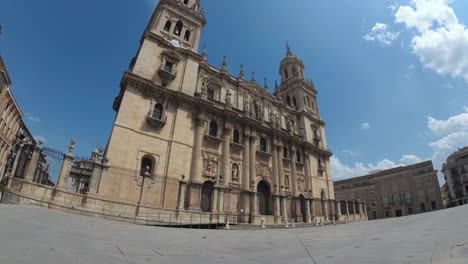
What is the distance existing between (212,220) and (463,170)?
180ft

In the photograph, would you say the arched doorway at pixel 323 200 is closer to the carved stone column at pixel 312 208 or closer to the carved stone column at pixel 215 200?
the carved stone column at pixel 312 208

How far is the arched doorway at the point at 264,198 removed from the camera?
75.8ft

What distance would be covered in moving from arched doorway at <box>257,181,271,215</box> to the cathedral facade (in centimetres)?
10

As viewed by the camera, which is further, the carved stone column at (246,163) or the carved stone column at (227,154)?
the carved stone column at (246,163)

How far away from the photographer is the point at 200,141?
67.2 ft

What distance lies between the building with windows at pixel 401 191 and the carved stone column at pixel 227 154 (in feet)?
125

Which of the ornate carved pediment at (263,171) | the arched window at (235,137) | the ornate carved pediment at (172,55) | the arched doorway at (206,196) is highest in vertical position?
the ornate carved pediment at (172,55)

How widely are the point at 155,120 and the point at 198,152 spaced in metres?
4.31

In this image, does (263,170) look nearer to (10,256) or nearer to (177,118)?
(177,118)

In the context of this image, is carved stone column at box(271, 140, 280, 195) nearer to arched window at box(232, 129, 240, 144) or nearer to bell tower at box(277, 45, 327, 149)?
arched window at box(232, 129, 240, 144)

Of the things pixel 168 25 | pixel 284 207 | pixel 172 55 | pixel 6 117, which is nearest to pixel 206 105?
pixel 172 55

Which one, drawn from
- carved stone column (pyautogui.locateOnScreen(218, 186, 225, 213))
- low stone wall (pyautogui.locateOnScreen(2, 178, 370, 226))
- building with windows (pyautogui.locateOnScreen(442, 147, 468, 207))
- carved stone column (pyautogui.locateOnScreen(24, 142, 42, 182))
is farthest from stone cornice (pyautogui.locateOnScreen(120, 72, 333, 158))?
building with windows (pyautogui.locateOnScreen(442, 147, 468, 207))

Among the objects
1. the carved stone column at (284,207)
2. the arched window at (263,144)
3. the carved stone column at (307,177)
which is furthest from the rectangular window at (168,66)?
the carved stone column at (307,177)

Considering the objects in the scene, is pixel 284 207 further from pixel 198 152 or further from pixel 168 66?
pixel 168 66
